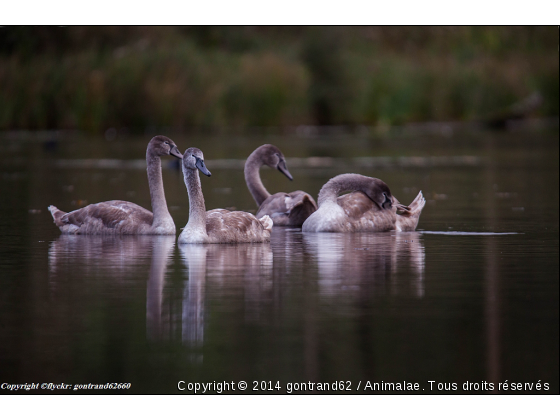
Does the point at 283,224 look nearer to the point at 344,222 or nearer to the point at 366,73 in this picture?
the point at 344,222

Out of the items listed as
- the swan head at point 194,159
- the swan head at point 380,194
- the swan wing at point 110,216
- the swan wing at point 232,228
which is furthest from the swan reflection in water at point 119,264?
the swan head at point 380,194

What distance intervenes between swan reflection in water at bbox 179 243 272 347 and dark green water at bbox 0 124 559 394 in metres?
0.02

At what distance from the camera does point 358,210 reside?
1121 centimetres

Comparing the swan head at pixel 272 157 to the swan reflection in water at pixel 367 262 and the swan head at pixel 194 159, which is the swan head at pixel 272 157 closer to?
the swan reflection in water at pixel 367 262

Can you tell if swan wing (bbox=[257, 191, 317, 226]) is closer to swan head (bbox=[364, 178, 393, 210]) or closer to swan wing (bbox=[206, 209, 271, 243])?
swan head (bbox=[364, 178, 393, 210])

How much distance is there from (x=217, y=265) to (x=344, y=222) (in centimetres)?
285

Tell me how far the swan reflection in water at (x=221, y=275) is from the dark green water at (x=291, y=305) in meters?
0.02

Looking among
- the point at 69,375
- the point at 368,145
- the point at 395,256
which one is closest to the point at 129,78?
the point at 368,145

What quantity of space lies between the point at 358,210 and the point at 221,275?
11.5ft

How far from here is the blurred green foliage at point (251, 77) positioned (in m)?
32.1

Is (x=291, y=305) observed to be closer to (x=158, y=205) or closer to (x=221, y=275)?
(x=221, y=275)

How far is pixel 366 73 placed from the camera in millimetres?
42250

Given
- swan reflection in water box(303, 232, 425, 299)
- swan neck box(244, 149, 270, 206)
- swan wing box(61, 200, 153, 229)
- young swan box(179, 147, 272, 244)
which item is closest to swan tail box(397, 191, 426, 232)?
swan reflection in water box(303, 232, 425, 299)

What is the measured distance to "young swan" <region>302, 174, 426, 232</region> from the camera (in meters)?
11.1
